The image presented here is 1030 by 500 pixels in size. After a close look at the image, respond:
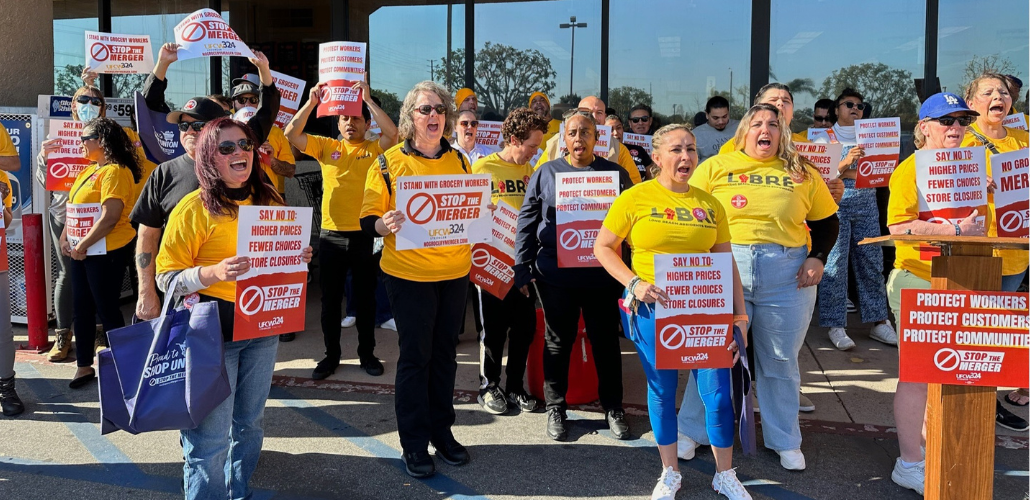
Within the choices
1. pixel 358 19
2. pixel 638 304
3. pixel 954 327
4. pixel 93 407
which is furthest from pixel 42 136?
pixel 954 327

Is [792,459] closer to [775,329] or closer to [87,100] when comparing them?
[775,329]

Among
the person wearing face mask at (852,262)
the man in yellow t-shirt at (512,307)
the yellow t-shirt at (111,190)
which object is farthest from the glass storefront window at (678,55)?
the yellow t-shirt at (111,190)

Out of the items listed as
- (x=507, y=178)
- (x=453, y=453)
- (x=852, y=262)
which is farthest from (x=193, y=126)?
(x=852, y=262)

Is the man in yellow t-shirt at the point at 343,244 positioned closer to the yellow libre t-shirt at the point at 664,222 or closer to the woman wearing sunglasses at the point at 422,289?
the woman wearing sunglasses at the point at 422,289

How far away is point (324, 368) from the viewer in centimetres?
626

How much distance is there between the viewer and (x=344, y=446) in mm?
4895

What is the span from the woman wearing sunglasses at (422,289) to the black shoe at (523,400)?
2.94 feet

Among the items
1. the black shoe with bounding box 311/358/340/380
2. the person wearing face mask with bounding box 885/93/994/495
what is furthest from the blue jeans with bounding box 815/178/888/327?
the black shoe with bounding box 311/358/340/380

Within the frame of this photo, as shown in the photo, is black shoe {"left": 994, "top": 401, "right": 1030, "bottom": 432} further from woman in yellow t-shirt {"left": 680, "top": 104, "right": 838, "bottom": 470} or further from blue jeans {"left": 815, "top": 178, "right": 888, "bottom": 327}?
blue jeans {"left": 815, "top": 178, "right": 888, "bottom": 327}

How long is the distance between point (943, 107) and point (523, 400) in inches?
118

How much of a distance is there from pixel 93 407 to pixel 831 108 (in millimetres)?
6942

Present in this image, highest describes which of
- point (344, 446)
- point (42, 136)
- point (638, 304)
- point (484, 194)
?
point (42, 136)

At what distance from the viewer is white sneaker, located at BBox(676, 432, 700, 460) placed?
4613 millimetres

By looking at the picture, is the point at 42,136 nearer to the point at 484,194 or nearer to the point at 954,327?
the point at 484,194
